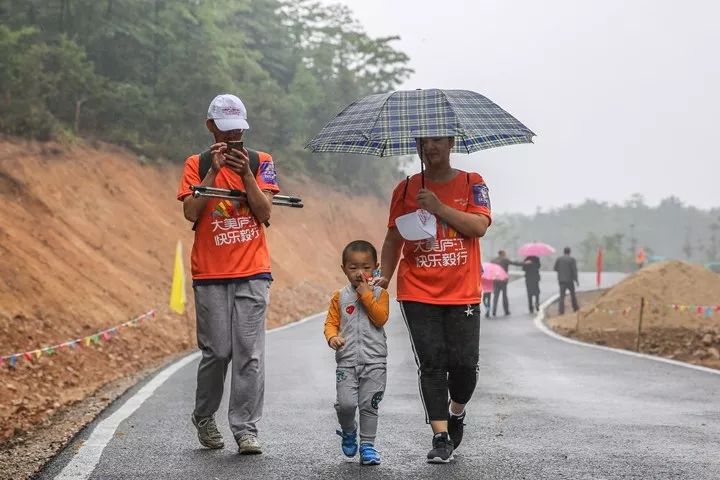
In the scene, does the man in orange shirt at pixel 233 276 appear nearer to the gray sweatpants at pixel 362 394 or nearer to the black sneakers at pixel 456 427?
the gray sweatpants at pixel 362 394

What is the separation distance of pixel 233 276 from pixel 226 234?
248 mm

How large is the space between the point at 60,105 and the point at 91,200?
16.9 feet

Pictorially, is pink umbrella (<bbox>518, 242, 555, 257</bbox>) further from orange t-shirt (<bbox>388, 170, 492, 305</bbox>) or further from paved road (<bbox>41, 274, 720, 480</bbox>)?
orange t-shirt (<bbox>388, 170, 492, 305</bbox>)

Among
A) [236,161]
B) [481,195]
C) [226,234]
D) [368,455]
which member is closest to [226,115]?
[236,161]

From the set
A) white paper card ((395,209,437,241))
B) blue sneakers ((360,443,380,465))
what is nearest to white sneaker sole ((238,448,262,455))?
blue sneakers ((360,443,380,465))

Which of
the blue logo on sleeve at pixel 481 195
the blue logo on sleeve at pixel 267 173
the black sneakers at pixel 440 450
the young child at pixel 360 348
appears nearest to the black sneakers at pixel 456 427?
the black sneakers at pixel 440 450

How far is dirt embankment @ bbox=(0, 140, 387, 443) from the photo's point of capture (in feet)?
40.8

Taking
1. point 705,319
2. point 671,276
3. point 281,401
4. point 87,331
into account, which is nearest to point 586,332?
point 705,319

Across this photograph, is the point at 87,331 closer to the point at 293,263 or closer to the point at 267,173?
the point at 267,173

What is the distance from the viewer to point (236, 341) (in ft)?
20.4

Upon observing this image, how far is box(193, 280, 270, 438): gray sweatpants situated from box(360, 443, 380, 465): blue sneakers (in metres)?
0.71

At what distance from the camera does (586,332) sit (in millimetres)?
21359

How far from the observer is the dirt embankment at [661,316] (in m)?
16.9

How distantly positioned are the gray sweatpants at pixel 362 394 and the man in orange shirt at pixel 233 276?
619 mm
